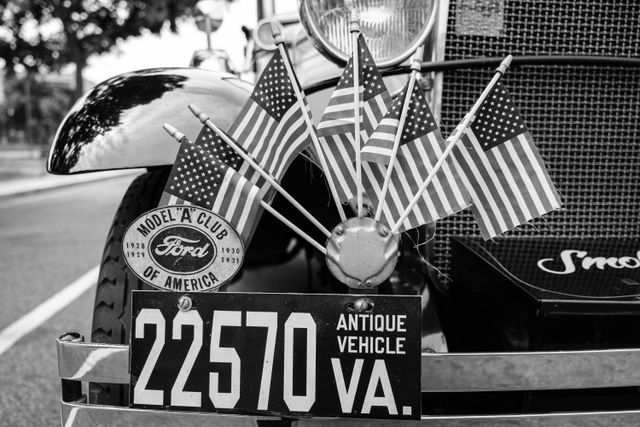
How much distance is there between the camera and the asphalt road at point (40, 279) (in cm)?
244

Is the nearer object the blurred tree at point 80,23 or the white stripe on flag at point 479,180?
the white stripe on flag at point 479,180

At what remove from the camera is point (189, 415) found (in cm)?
118

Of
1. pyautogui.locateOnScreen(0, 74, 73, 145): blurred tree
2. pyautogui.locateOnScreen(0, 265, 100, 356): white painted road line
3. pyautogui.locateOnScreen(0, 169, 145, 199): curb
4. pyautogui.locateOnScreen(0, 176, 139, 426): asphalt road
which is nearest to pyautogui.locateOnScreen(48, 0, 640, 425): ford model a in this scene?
pyautogui.locateOnScreen(0, 176, 139, 426): asphalt road

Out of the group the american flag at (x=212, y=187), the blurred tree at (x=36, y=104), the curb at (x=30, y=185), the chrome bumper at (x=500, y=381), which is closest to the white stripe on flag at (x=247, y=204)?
the american flag at (x=212, y=187)

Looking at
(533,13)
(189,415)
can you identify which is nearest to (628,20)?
(533,13)

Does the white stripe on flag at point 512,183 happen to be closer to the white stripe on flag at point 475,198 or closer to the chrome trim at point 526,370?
the white stripe on flag at point 475,198

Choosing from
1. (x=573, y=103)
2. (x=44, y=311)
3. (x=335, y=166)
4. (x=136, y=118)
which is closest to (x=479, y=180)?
(x=335, y=166)

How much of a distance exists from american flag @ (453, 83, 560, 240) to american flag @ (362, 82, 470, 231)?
5 cm

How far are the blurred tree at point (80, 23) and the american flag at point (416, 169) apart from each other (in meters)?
14.9

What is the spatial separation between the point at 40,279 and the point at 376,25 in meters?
3.72

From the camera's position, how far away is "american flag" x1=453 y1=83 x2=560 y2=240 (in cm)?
124

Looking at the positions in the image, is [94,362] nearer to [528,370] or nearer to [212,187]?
[212,187]

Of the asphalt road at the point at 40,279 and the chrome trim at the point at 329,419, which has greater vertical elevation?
the chrome trim at the point at 329,419

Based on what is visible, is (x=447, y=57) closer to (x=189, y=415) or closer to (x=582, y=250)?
(x=582, y=250)
